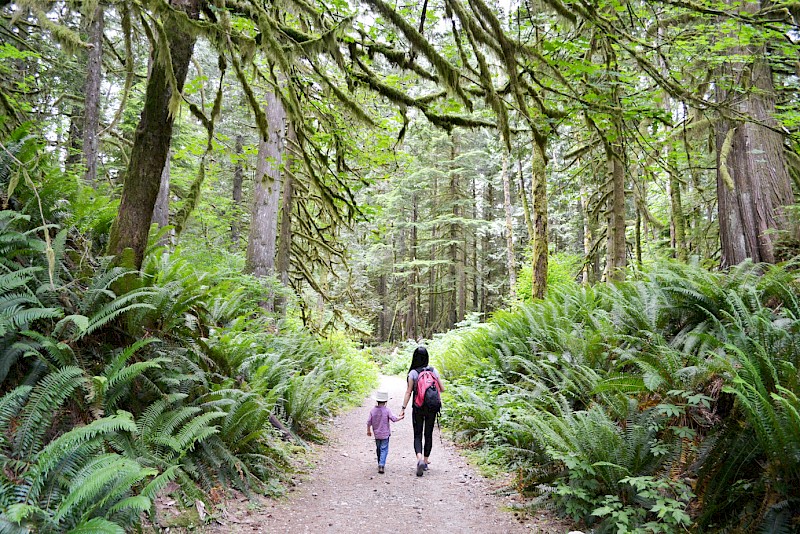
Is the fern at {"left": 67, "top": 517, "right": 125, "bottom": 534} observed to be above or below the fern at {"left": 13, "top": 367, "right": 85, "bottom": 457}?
below

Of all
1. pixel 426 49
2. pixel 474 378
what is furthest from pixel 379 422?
pixel 426 49

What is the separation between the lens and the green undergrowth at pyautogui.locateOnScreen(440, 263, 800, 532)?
3172 mm

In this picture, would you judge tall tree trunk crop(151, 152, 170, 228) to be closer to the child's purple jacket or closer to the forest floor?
the forest floor

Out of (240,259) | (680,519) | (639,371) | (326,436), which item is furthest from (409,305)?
(680,519)

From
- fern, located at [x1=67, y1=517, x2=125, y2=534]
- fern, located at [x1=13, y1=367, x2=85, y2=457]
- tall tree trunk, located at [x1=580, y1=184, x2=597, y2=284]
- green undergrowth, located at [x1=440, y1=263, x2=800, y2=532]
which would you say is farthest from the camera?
tall tree trunk, located at [x1=580, y1=184, x2=597, y2=284]

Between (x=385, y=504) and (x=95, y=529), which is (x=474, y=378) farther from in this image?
(x=95, y=529)

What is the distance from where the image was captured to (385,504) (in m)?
4.85

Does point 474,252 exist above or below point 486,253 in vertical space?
below

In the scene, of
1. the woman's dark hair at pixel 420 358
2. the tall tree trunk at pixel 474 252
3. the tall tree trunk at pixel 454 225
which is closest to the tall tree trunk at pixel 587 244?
the woman's dark hair at pixel 420 358

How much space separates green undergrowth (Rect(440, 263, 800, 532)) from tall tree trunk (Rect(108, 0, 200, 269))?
4538mm

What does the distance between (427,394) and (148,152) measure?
424cm

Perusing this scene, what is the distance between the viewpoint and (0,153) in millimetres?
4594

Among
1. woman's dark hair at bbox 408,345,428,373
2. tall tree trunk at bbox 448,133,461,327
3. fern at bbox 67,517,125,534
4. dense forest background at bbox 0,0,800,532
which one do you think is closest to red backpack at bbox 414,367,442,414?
woman's dark hair at bbox 408,345,428,373

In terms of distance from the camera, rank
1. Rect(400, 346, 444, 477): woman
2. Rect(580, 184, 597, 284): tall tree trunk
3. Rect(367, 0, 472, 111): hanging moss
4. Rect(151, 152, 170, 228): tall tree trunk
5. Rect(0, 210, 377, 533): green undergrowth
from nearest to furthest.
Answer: Rect(0, 210, 377, 533): green undergrowth
Rect(367, 0, 472, 111): hanging moss
Rect(400, 346, 444, 477): woman
Rect(151, 152, 170, 228): tall tree trunk
Rect(580, 184, 597, 284): tall tree trunk
